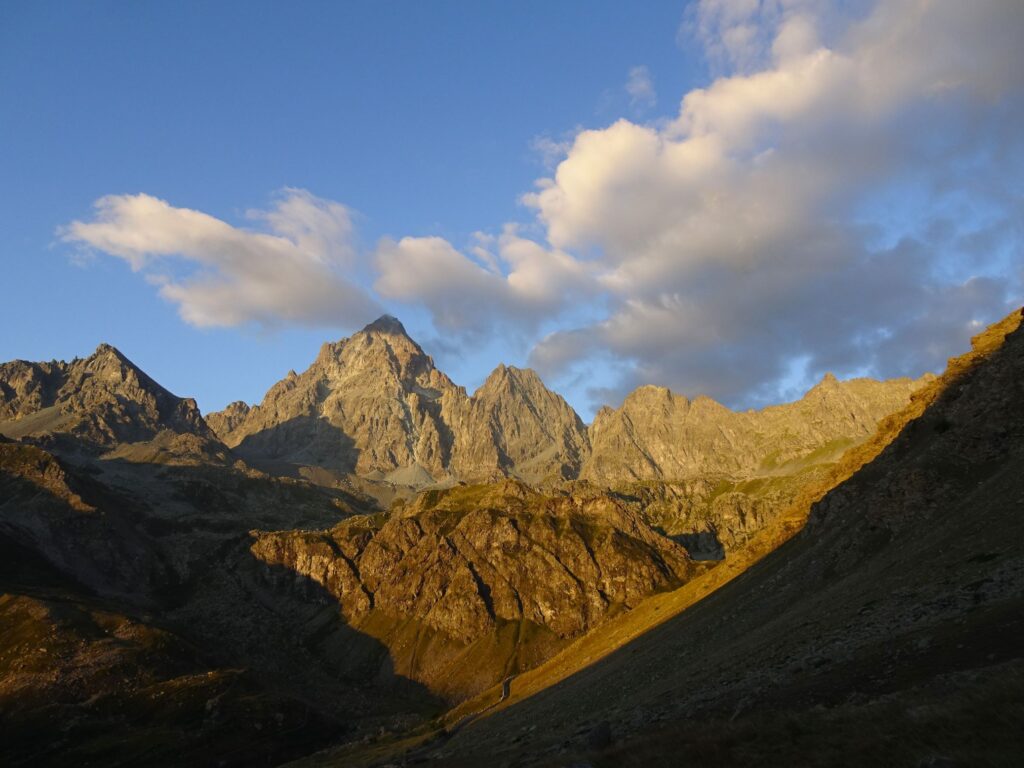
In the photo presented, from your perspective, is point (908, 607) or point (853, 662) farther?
point (908, 607)

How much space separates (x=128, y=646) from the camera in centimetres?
17150

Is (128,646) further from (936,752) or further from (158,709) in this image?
(936,752)

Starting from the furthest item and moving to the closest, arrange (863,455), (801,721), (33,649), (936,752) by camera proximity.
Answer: (33,649) < (863,455) < (801,721) < (936,752)

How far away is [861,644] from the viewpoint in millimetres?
34938

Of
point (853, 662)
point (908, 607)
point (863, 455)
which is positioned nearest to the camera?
point (853, 662)

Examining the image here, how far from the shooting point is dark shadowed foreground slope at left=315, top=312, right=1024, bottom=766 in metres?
20.5

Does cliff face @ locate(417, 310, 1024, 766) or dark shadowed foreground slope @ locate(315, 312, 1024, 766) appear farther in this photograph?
cliff face @ locate(417, 310, 1024, 766)

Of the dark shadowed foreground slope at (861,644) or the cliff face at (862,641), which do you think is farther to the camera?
the cliff face at (862,641)

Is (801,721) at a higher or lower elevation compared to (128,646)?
lower

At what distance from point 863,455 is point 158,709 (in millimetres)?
164847

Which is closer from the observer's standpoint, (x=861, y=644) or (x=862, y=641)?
(x=861, y=644)

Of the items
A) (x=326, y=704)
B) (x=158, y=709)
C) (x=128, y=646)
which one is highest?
(x=128, y=646)

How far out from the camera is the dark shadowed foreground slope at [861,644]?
67.4 ft

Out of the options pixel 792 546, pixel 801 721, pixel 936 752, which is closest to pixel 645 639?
pixel 792 546
